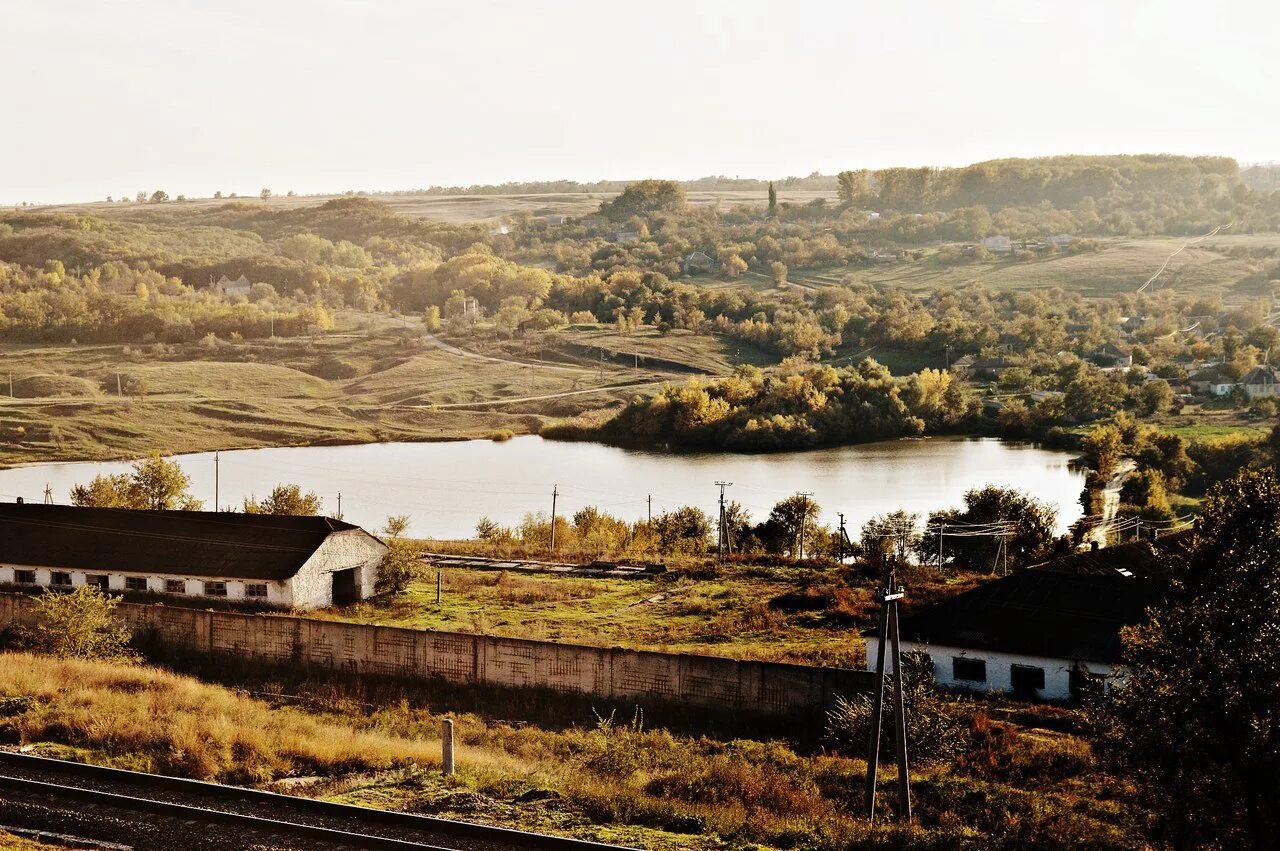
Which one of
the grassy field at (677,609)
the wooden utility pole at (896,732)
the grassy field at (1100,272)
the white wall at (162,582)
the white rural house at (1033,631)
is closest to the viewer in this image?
the wooden utility pole at (896,732)

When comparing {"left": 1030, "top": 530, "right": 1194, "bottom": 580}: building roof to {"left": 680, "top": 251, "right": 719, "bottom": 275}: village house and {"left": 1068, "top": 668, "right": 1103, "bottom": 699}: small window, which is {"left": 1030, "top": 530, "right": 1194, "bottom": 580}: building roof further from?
{"left": 680, "top": 251, "right": 719, "bottom": 275}: village house

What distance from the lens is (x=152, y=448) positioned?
56.7m

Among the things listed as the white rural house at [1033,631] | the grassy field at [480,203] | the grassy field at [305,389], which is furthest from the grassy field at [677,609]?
the grassy field at [480,203]

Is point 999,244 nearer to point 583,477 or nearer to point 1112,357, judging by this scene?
point 1112,357

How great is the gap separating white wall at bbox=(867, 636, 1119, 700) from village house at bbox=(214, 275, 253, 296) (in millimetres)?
87941

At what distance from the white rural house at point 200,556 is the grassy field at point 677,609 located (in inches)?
28.4

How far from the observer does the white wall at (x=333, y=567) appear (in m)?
20.9

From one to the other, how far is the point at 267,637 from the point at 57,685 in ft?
11.0

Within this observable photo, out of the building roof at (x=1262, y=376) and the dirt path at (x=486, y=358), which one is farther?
the dirt path at (x=486, y=358)

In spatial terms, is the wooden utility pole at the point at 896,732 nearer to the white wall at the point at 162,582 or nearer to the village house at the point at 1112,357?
the white wall at the point at 162,582

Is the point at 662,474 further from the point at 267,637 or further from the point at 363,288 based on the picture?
the point at 363,288

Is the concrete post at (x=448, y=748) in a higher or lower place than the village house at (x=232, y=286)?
lower

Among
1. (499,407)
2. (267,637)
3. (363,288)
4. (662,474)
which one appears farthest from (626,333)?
(267,637)

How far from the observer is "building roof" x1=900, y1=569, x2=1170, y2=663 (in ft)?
52.3
